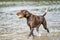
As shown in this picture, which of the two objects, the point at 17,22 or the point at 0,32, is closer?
the point at 0,32

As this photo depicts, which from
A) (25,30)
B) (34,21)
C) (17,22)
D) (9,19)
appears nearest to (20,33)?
(25,30)

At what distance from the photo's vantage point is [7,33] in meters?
3.75

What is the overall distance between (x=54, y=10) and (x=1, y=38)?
2.76 meters

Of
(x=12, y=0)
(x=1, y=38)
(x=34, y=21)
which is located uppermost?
(x=34, y=21)

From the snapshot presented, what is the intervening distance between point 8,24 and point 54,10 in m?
1.92

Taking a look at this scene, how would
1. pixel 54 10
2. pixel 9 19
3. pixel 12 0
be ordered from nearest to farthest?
1. pixel 9 19
2. pixel 54 10
3. pixel 12 0

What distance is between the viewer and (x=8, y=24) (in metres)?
4.40

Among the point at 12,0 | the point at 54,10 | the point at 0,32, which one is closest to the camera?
the point at 0,32

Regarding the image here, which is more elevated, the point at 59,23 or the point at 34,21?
the point at 34,21

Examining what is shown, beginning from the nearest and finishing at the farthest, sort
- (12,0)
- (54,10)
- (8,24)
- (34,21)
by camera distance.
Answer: (34,21) → (8,24) → (54,10) → (12,0)

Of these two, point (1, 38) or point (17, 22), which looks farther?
point (17, 22)

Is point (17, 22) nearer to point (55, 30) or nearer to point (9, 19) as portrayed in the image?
point (9, 19)

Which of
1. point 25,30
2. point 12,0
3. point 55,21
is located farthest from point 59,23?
point 12,0

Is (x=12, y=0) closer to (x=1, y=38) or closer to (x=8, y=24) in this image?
(x=8, y=24)
